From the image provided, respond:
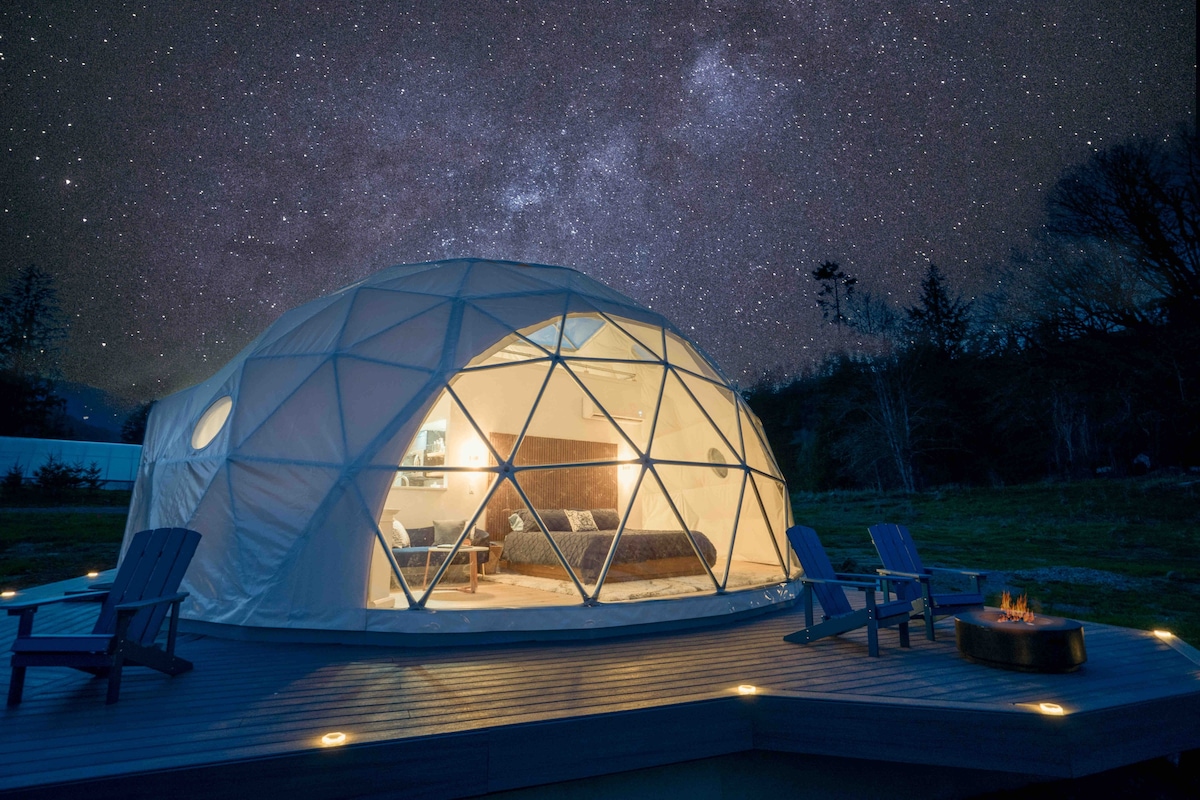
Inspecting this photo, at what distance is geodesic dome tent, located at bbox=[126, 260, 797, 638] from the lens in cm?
587

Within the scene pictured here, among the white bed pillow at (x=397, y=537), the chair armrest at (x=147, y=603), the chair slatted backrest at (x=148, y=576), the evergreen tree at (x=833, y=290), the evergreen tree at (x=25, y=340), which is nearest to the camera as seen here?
the chair armrest at (x=147, y=603)

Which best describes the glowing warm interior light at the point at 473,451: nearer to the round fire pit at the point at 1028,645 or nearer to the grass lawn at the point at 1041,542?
the grass lawn at the point at 1041,542

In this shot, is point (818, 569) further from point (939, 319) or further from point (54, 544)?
point (939, 319)

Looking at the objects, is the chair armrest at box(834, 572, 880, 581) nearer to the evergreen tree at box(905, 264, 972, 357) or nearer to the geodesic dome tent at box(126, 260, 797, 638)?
the geodesic dome tent at box(126, 260, 797, 638)

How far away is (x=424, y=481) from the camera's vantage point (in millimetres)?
10133

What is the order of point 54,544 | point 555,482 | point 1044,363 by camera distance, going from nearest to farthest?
point 555,482, point 54,544, point 1044,363

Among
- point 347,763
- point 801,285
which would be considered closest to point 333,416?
point 347,763

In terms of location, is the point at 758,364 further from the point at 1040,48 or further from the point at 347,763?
the point at 347,763

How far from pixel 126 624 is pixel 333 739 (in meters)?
2.22

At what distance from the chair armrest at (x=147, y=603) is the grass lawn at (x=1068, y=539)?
7.88 m

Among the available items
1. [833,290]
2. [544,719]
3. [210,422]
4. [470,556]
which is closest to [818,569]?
[544,719]

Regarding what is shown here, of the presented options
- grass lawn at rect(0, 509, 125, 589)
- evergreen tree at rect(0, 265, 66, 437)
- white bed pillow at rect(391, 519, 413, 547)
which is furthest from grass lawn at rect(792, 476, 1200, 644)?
evergreen tree at rect(0, 265, 66, 437)

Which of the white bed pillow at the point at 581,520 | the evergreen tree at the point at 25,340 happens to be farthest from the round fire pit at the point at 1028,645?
the evergreen tree at the point at 25,340

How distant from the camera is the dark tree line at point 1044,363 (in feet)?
50.5
